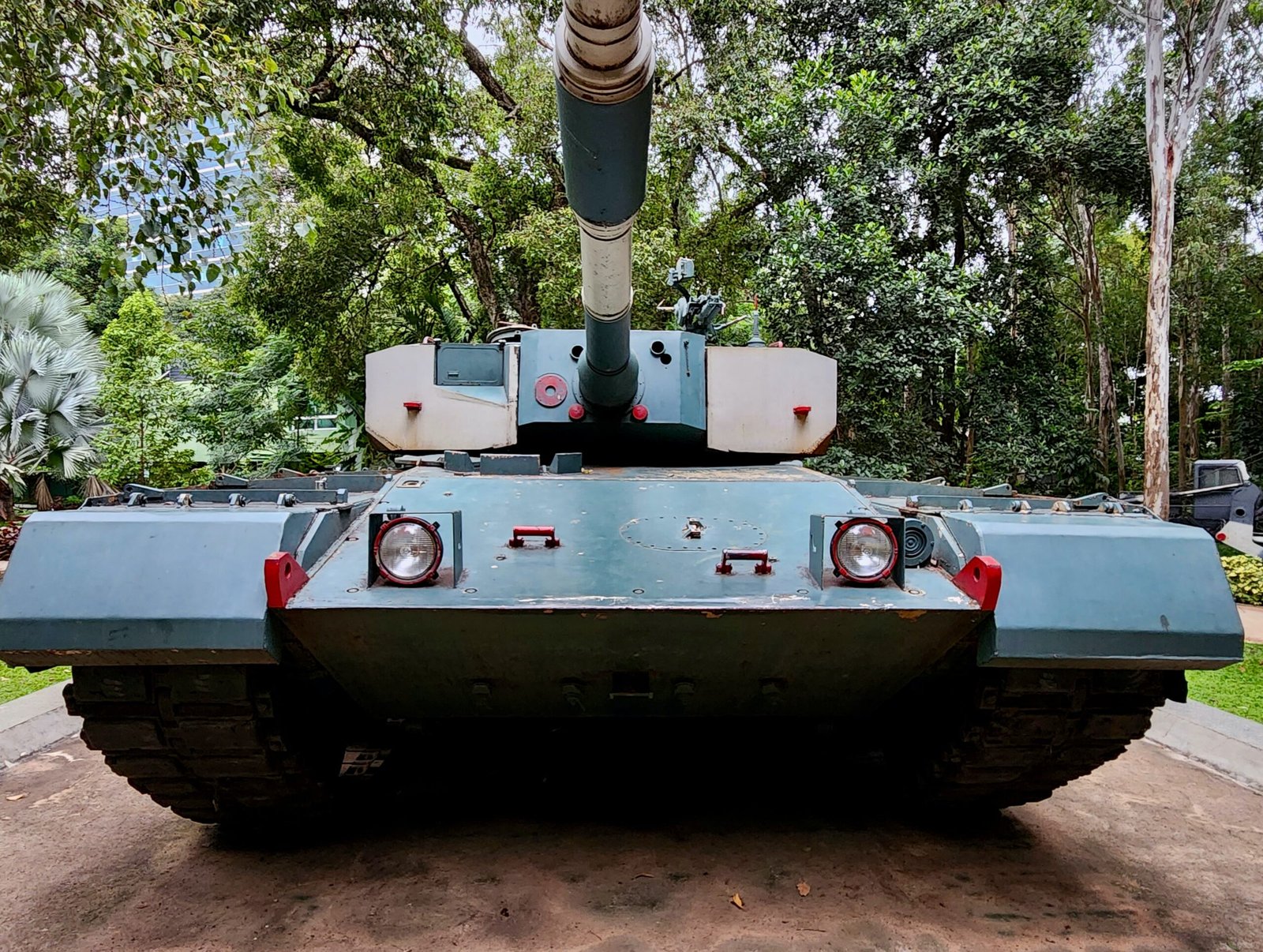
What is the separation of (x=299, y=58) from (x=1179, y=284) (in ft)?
50.2

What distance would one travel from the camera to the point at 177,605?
2730 mm

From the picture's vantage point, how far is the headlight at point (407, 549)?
289 cm

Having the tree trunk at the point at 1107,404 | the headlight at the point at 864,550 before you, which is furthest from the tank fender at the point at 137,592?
the tree trunk at the point at 1107,404

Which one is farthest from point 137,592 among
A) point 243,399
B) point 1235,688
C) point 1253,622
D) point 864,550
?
point 243,399

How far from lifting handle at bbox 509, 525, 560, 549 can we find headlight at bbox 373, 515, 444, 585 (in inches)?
13.5

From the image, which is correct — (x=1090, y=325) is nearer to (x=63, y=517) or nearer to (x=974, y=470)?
(x=974, y=470)

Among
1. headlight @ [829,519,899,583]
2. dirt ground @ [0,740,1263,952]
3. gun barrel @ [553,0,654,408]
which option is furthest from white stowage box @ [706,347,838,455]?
headlight @ [829,519,899,583]

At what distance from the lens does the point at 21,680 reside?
23.4 feet

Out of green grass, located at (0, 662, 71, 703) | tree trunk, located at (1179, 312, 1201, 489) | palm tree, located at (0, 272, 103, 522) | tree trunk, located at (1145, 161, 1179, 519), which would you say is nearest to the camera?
green grass, located at (0, 662, 71, 703)

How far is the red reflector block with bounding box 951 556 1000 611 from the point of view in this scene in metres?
2.85

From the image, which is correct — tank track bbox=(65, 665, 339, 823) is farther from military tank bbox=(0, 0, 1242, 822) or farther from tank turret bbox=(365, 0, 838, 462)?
tank turret bbox=(365, 0, 838, 462)

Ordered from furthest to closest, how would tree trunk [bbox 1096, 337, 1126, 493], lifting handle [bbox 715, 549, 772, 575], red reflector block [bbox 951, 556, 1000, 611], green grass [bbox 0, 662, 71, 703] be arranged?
tree trunk [bbox 1096, 337, 1126, 493], green grass [bbox 0, 662, 71, 703], lifting handle [bbox 715, 549, 772, 575], red reflector block [bbox 951, 556, 1000, 611]

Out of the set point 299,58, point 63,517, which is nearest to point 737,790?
point 63,517

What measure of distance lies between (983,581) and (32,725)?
5771mm
